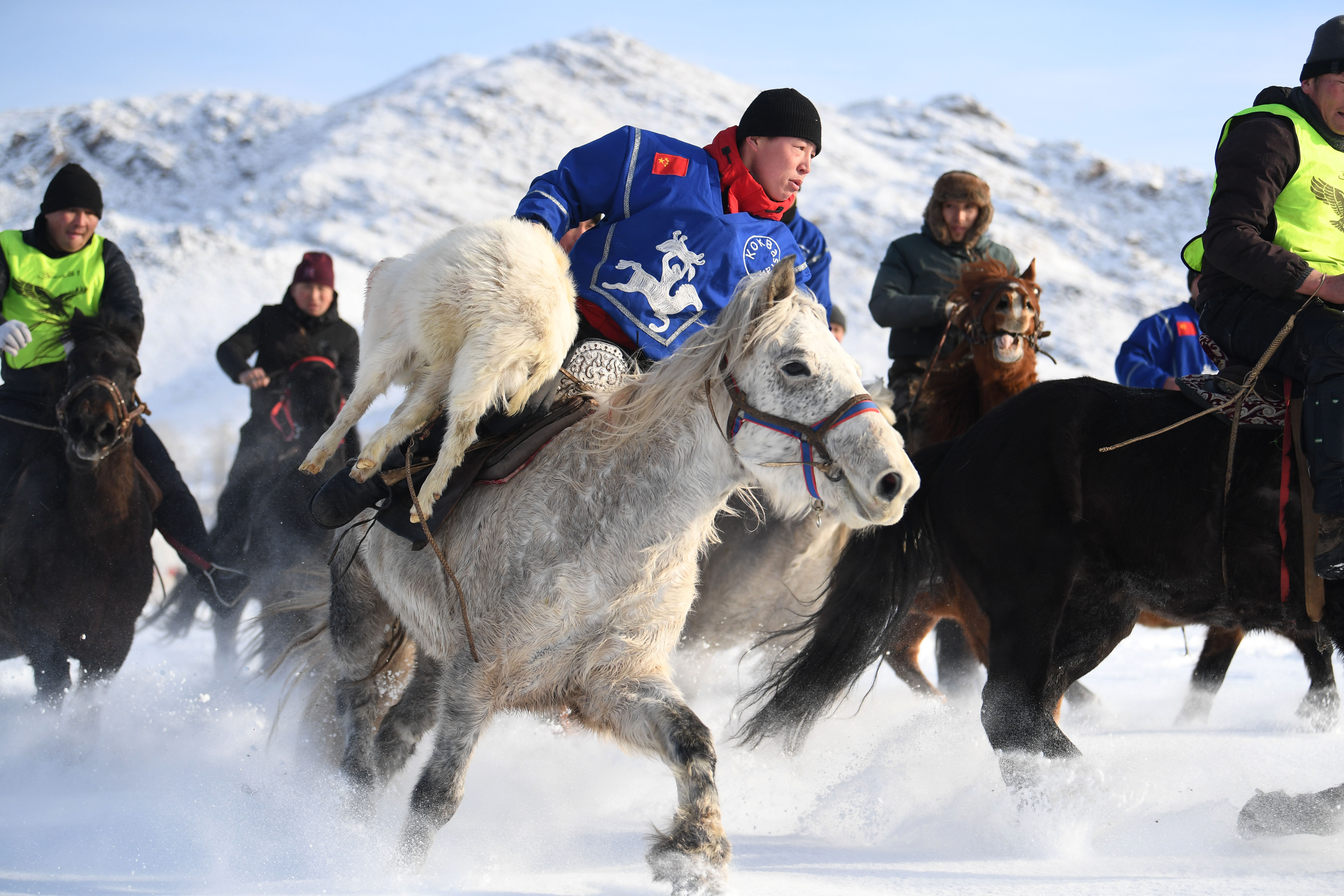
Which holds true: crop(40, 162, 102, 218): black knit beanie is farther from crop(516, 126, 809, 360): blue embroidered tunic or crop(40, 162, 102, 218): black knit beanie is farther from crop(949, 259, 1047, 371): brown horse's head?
crop(949, 259, 1047, 371): brown horse's head

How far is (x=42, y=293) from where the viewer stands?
17.4 ft

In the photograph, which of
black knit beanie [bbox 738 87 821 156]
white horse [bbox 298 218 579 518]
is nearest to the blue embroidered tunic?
black knit beanie [bbox 738 87 821 156]

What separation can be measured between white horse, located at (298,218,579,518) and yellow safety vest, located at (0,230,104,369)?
3.10 m

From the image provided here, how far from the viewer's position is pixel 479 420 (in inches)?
121

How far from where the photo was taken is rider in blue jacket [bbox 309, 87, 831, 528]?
348 cm

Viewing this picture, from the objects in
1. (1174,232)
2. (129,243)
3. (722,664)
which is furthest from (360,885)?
(1174,232)

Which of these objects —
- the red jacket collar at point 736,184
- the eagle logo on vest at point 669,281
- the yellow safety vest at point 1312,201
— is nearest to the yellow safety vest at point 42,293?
the eagle logo on vest at point 669,281

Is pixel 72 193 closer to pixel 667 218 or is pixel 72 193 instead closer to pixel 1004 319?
pixel 667 218

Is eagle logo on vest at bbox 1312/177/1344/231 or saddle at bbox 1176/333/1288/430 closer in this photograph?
eagle logo on vest at bbox 1312/177/1344/231

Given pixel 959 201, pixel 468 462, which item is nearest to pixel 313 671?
pixel 468 462

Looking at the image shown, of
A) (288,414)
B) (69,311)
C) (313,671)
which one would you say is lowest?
(288,414)

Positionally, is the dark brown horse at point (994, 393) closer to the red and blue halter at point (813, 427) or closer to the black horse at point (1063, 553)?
the black horse at point (1063, 553)

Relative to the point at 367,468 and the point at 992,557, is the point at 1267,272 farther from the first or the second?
the point at 367,468

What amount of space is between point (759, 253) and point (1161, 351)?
3.76m
